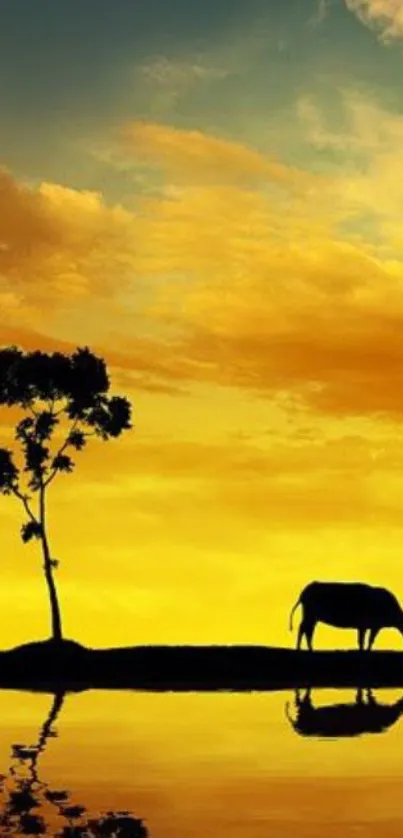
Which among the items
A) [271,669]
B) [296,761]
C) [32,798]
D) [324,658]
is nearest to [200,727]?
[296,761]

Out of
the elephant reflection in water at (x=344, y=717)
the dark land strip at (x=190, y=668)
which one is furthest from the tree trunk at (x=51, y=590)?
the elephant reflection in water at (x=344, y=717)

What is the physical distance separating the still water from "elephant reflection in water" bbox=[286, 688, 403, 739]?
28mm

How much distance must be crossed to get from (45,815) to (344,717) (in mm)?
16814

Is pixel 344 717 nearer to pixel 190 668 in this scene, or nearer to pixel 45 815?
pixel 45 815

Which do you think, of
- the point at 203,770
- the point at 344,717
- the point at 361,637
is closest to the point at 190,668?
the point at 361,637

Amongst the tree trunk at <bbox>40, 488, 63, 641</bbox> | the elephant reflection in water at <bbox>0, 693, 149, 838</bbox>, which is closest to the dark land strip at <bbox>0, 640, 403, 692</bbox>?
the tree trunk at <bbox>40, 488, 63, 641</bbox>

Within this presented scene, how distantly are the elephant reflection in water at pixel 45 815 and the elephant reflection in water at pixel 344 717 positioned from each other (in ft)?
30.1

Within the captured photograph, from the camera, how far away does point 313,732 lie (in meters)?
30.5

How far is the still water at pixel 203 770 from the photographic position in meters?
18.5

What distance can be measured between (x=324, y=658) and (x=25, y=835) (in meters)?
39.3

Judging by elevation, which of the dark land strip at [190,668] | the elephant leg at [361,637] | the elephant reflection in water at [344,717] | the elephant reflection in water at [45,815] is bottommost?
the elephant reflection in water at [45,815]

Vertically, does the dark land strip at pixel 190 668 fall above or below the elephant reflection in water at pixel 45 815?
above

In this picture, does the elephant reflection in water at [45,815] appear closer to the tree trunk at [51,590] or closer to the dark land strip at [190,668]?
the dark land strip at [190,668]

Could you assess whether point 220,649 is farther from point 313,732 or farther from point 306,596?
point 313,732
